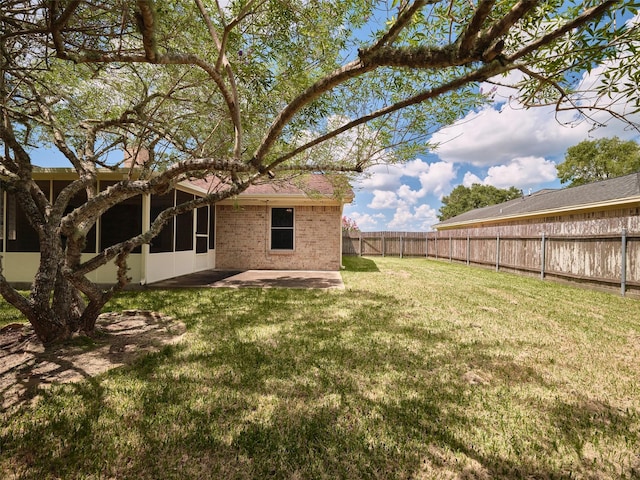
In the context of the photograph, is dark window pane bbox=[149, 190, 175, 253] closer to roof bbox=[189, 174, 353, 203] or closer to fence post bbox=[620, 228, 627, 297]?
roof bbox=[189, 174, 353, 203]

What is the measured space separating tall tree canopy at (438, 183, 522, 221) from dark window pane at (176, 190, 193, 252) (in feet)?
151

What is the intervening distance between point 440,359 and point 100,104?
8042 millimetres

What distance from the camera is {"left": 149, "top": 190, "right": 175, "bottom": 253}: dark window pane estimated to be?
832 cm

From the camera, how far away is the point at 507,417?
2.45m

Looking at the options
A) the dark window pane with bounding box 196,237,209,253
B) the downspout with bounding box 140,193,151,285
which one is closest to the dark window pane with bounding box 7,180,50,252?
the downspout with bounding box 140,193,151,285

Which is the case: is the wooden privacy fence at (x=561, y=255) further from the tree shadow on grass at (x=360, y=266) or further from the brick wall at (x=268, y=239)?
the brick wall at (x=268, y=239)

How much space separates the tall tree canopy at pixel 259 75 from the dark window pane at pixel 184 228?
9.12 feet

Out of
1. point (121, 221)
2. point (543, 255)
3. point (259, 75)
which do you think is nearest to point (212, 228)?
point (121, 221)

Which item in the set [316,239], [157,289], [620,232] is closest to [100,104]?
[157,289]

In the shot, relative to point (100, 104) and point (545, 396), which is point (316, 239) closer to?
point (100, 104)

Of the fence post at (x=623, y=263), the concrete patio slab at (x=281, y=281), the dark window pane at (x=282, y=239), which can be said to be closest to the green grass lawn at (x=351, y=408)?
the concrete patio slab at (x=281, y=281)

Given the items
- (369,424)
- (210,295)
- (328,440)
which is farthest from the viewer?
(210,295)

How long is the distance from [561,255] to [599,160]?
26243 mm

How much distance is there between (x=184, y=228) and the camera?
9672mm
